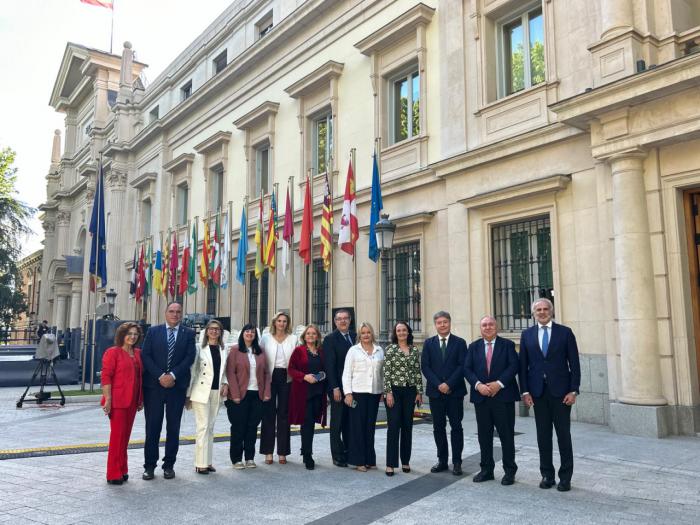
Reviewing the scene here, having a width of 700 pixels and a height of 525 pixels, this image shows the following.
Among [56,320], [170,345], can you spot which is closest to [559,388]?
[170,345]

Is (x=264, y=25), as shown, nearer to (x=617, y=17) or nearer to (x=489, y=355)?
(x=617, y=17)

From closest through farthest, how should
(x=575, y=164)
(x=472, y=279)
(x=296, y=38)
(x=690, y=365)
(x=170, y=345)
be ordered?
(x=170, y=345), (x=690, y=365), (x=575, y=164), (x=472, y=279), (x=296, y=38)

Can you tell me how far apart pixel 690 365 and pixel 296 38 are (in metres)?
15.0

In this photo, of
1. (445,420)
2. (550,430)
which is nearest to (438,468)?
(445,420)

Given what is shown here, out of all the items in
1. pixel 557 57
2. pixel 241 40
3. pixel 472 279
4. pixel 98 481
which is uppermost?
pixel 241 40

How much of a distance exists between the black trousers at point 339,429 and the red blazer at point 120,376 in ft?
7.42

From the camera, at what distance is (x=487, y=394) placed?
6117 millimetres

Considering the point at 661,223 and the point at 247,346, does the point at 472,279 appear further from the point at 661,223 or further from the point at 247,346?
the point at 247,346

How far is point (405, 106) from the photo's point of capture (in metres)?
15.2

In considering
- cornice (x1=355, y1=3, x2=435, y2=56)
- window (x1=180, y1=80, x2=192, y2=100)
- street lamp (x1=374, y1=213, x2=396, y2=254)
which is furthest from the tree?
street lamp (x1=374, y1=213, x2=396, y2=254)

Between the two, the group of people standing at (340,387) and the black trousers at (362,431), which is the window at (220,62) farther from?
the black trousers at (362,431)

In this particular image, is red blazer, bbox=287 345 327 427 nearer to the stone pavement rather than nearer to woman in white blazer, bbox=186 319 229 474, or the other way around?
the stone pavement

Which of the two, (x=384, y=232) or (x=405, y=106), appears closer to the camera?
(x=384, y=232)

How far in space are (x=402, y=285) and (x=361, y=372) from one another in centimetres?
765
